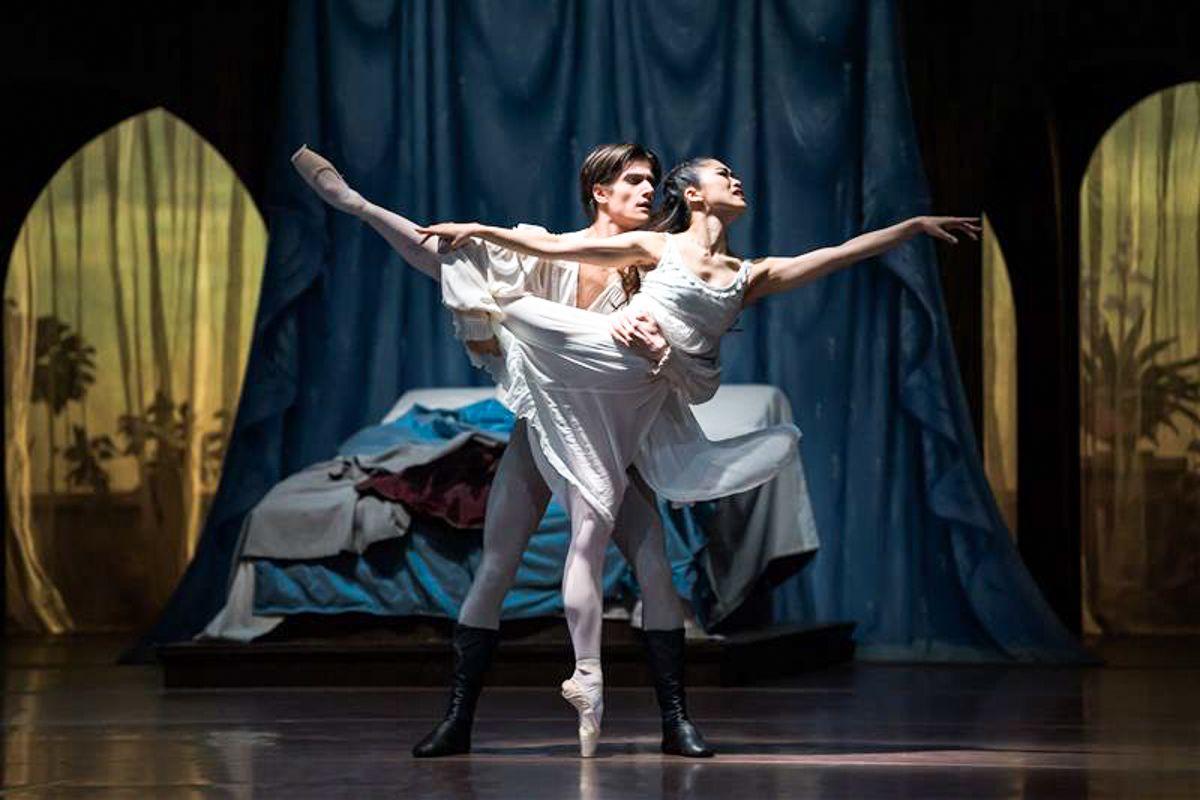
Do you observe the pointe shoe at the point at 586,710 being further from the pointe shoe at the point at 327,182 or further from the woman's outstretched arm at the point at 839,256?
the pointe shoe at the point at 327,182

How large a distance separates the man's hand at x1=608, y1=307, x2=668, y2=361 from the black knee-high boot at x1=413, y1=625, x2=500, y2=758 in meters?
0.64

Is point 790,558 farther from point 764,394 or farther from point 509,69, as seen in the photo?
point 509,69

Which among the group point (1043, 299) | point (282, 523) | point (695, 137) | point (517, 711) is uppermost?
point (695, 137)

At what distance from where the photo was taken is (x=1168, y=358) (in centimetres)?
957

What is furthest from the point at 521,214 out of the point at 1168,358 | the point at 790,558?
the point at 1168,358

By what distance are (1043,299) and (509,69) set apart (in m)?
2.43

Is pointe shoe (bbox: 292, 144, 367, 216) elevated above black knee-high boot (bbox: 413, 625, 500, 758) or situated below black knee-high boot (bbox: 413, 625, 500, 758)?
above

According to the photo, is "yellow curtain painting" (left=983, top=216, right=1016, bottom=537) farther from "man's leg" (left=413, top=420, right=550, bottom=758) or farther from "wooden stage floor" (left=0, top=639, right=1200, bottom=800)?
"man's leg" (left=413, top=420, right=550, bottom=758)

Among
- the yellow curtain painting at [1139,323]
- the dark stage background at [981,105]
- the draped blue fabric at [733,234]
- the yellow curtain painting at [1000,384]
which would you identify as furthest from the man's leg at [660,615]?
the yellow curtain painting at [1000,384]

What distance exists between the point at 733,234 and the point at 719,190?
3.64 metres

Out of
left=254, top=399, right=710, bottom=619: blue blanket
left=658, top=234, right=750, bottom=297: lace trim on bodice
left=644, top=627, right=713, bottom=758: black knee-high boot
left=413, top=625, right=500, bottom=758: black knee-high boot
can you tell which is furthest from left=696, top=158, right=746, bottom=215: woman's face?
left=254, top=399, right=710, bottom=619: blue blanket

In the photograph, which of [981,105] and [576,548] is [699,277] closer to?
[576,548]

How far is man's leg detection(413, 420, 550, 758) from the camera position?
4461 mm

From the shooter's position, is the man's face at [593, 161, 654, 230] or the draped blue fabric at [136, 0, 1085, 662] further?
the draped blue fabric at [136, 0, 1085, 662]
